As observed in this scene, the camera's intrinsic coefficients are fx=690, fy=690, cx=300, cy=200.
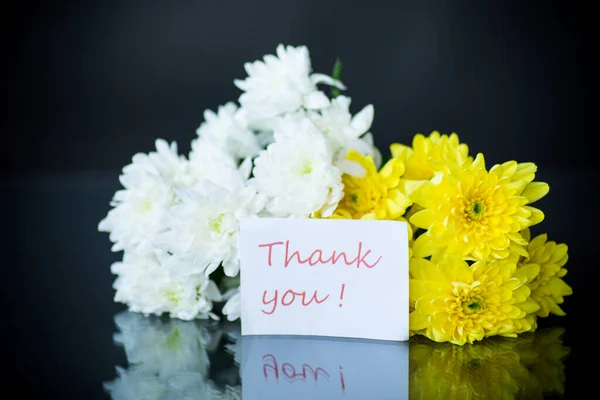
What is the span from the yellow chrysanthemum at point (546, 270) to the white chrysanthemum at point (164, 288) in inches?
17.9

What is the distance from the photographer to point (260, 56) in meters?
2.52

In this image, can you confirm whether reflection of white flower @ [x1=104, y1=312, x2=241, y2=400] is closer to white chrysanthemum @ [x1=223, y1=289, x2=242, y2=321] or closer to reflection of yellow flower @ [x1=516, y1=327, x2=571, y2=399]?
white chrysanthemum @ [x1=223, y1=289, x2=242, y2=321]

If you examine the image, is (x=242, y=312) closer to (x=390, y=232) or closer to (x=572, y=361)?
(x=390, y=232)

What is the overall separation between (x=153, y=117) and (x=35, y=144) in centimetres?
49

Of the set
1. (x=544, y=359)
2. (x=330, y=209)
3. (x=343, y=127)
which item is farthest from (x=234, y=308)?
(x=544, y=359)

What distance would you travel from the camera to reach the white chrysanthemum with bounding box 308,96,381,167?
41.1 inches

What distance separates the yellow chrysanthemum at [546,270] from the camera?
3.13 ft

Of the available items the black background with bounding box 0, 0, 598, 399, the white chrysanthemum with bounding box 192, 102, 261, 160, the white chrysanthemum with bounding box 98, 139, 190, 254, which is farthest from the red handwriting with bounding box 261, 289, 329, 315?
the black background with bounding box 0, 0, 598, 399

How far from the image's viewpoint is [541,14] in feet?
7.93

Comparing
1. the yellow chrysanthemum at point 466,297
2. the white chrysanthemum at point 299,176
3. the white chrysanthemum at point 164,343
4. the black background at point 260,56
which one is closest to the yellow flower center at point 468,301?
the yellow chrysanthemum at point 466,297

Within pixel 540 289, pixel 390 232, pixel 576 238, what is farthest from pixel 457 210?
pixel 576 238

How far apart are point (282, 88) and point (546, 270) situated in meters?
0.48

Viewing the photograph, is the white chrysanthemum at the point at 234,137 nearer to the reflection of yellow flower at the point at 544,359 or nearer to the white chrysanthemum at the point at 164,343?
the white chrysanthemum at the point at 164,343

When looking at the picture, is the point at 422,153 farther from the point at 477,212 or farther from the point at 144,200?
the point at 144,200
